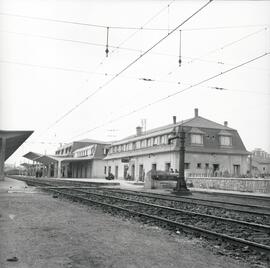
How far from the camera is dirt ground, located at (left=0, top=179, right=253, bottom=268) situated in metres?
5.82

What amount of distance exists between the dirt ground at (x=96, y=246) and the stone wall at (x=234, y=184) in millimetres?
18179

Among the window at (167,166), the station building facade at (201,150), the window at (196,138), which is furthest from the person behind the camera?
the window at (196,138)

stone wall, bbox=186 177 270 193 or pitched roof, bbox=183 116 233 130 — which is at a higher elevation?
pitched roof, bbox=183 116 233 130

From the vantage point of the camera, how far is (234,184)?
29422 millimetres

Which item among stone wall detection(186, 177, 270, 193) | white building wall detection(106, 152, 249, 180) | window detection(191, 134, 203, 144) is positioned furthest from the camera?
window detection(191, 134, 203, 144)

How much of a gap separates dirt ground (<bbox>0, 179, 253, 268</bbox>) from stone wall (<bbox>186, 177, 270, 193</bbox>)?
1818 centimetres

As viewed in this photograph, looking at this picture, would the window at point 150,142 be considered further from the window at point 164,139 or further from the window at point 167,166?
the window at point 167,166

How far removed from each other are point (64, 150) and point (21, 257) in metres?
93.6

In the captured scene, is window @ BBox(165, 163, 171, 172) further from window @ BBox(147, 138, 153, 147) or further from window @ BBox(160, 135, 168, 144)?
window @ BBox(147, 138, 153, 147)

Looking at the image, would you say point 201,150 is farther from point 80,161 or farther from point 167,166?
point 80,161

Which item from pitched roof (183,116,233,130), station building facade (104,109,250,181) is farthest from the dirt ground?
pitched roof (183,116,233,130)

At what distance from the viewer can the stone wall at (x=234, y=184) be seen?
26216 millimetres

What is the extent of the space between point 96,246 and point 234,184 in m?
24.0

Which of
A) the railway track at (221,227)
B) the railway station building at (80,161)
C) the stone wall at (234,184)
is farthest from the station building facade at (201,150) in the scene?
the railway track at (221,227)
